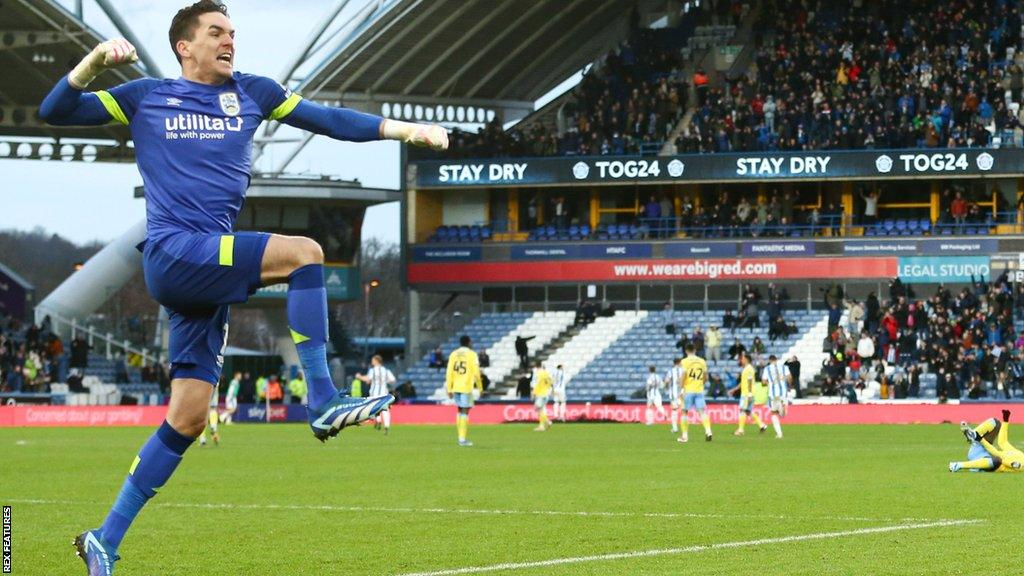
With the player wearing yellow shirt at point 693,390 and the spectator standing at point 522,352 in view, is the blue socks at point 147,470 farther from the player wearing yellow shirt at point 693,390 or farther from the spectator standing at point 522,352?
the spectator standing at point 522,352

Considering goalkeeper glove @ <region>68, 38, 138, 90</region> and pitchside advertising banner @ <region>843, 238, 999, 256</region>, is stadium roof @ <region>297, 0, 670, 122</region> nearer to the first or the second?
pitchside advertising banner @ <region>843, 238, 999, 256</region>

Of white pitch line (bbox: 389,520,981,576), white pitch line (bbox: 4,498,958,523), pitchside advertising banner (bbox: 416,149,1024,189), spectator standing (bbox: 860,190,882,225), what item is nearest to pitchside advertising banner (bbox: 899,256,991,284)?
spectator standing (bbox: 860,190,882,225)

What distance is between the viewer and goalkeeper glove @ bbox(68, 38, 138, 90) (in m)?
8.54

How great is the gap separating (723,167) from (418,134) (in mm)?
51798

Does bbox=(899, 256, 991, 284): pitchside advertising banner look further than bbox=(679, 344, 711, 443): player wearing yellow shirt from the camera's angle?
Yes

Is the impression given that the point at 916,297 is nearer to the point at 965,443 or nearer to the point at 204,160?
the point at 965,443

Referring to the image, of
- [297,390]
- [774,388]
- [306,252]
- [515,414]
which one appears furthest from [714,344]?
[306,252]

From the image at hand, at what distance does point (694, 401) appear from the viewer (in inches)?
1443

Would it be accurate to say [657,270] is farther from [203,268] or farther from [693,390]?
[203,268]

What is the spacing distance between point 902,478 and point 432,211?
46.6 metres

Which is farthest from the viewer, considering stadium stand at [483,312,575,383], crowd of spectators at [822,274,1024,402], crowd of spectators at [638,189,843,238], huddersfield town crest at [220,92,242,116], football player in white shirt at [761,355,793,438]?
crowd of spectators at [638,189,843,238]

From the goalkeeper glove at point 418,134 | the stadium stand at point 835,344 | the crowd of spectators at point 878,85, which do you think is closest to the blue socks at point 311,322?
the goalkeeper glove at point 418,134

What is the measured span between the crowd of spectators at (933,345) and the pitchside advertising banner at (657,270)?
2125mm

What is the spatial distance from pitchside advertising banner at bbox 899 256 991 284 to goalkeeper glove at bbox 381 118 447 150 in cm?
5044
